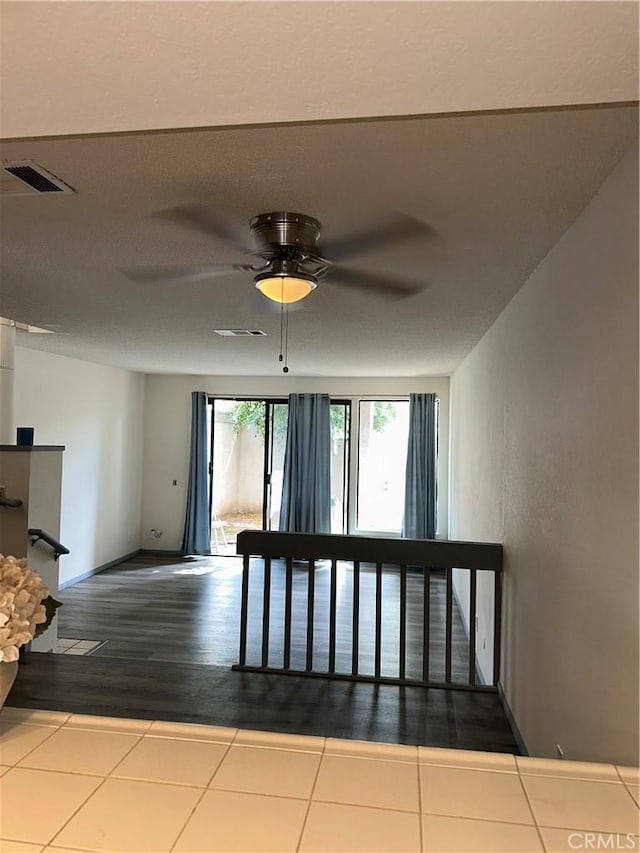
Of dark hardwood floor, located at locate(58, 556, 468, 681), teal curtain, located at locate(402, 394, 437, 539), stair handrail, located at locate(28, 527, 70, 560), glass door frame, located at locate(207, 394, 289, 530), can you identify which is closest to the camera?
stair handrail, located at locate(28, 527, 70, 560)

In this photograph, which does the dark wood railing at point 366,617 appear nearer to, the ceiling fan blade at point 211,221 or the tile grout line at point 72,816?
the ceiling fan blade at point 211,221

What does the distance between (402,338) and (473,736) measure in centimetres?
Result: 285

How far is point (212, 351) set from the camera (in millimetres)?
5504

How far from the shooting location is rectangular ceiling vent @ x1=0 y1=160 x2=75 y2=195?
5.50ft

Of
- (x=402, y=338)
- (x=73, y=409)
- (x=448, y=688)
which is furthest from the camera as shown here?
(x=73, y=409)

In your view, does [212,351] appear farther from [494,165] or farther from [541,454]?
[494,165]

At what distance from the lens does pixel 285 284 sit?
2.25m

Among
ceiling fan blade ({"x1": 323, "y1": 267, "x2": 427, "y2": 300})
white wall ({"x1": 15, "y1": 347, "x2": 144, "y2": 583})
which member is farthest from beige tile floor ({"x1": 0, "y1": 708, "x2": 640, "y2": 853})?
white wall ({"x1": 15, "y1": 347, "x2": 144, "y2": 583})

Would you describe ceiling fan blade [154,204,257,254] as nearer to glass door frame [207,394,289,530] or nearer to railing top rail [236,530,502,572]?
railing top rail [236,530,502,572]

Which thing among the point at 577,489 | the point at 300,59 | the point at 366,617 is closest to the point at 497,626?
the point at 577,489

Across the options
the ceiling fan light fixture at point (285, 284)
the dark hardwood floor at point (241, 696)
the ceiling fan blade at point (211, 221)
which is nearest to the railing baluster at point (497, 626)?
the dark hardwood floor at point (241, 696)

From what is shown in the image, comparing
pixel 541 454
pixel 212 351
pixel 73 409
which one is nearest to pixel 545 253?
pixel 541 454

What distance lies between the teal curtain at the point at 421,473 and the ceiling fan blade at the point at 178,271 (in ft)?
16.6
